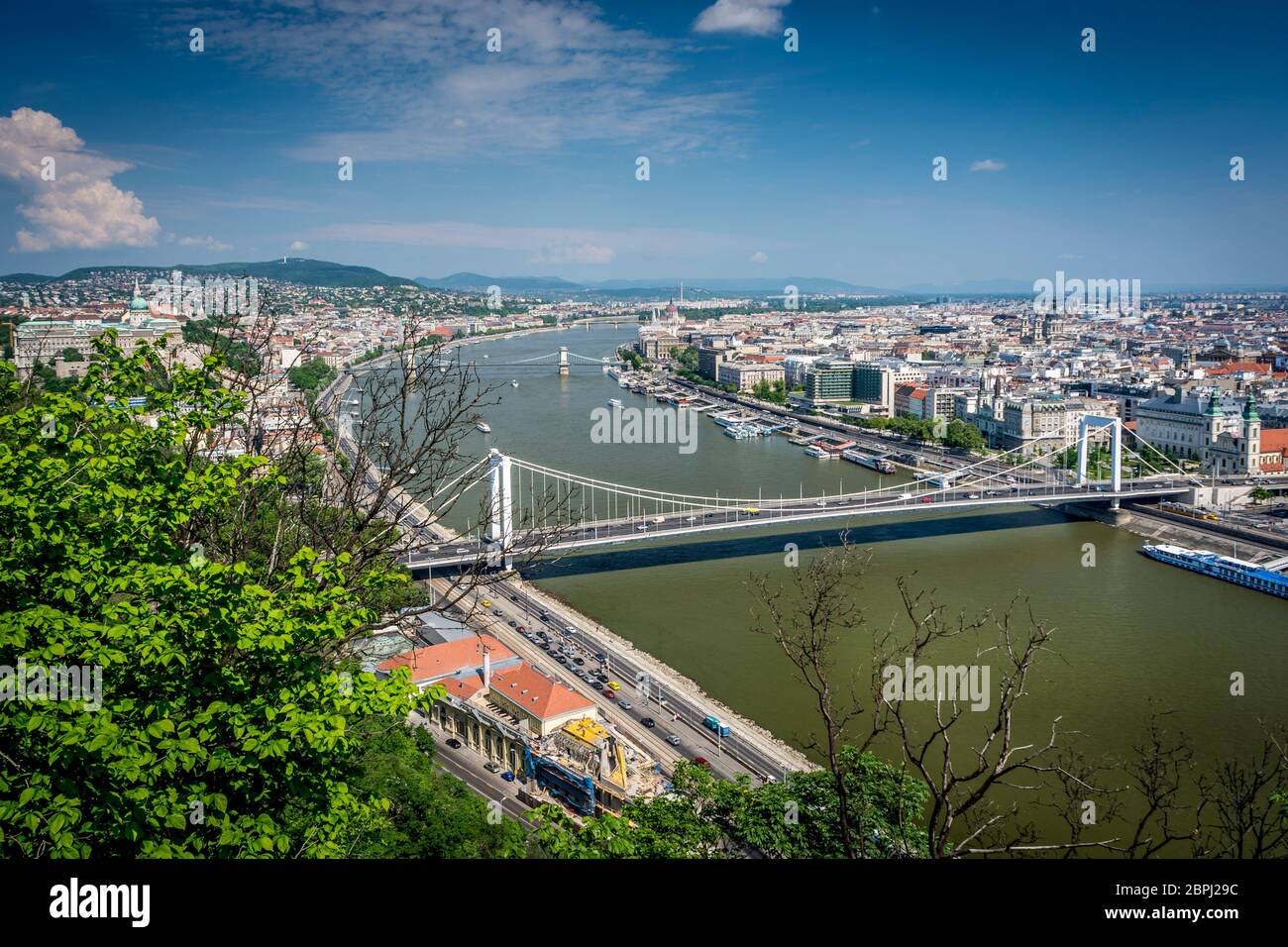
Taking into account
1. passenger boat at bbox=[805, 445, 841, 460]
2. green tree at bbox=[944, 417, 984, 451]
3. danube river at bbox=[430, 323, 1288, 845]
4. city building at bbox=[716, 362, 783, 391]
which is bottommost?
danube river at bbox=[430, 323, 1288, 845]

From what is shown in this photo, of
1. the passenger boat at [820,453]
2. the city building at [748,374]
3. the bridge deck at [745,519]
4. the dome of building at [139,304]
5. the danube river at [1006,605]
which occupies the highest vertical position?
the dome of building at [139,304]

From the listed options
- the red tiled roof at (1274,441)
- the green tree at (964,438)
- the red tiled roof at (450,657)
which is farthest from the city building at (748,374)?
the red tiled roof at (450,657)

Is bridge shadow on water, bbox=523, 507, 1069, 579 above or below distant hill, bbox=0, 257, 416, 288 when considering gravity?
below

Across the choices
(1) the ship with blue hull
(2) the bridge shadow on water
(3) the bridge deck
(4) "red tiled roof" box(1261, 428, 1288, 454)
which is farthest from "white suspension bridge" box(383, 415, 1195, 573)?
(1) the ship with blue hull

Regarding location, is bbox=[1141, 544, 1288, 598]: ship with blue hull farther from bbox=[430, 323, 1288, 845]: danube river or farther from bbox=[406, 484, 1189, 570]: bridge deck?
bbox=[406, 484, 1189, 570]: bridge deck

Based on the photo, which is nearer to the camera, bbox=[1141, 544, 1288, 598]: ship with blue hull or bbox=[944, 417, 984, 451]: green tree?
bbox=[1141, 544, 1288, 598]: ship with blue hull

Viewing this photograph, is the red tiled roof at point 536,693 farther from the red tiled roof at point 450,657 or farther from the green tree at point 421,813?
the green tree at point 421,813

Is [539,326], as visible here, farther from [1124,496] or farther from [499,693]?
[499,693]

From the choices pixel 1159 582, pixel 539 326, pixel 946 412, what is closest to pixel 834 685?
pixel 1159 582
